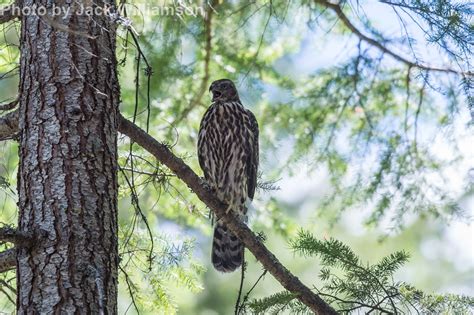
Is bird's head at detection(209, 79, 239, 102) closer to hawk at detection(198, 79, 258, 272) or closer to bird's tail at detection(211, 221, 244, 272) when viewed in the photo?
hawk at detection(198, 79, 258, 272)

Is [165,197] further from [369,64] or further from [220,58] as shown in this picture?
[369,64]

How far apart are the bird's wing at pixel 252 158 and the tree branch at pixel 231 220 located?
133 centimetres

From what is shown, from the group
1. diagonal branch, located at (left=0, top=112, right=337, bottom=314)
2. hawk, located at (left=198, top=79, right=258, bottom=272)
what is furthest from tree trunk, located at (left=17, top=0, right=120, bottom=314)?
hawk, located at (left=198, top=79, right=258, bottom=272)

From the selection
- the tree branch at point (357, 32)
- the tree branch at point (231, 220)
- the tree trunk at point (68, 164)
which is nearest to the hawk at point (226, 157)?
the tree branch at point (357, 32)

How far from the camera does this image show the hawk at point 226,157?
5.21 meters

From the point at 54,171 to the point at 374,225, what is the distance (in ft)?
10.2

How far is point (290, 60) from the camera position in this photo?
8.15m

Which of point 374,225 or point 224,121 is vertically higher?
point 224,121

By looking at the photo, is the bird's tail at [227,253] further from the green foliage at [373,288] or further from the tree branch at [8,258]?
the tree branch at [8,258]

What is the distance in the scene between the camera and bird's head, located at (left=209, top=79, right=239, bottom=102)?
17.7ft

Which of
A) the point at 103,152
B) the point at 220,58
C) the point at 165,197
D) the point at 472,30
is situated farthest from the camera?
the point at 220,58

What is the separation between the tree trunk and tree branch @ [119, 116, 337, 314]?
28cm

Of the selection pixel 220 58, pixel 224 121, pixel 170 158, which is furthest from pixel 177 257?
pixel 220 58

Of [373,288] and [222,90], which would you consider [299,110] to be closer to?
[222,90]
